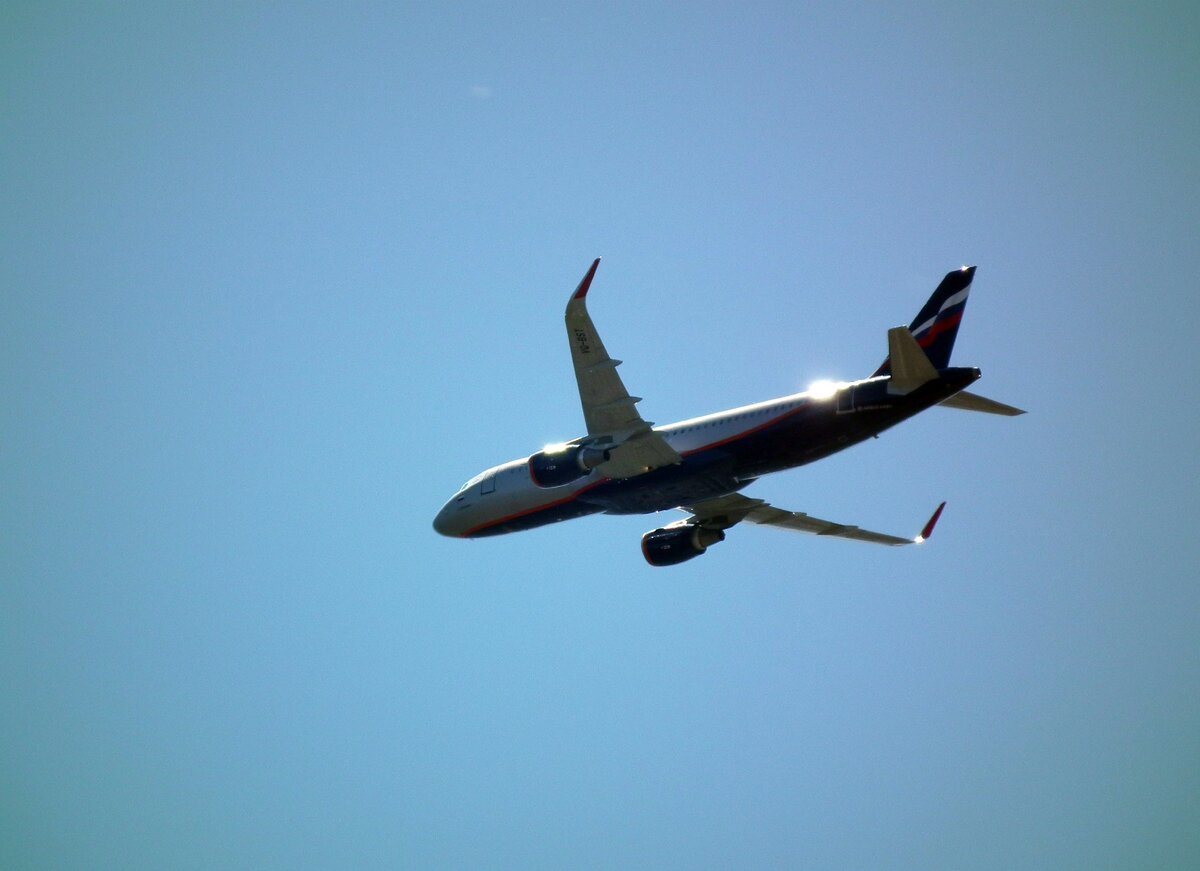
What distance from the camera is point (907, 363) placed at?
3756cm

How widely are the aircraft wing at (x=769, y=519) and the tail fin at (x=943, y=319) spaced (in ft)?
24.3

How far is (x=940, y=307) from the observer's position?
4066 centimetres

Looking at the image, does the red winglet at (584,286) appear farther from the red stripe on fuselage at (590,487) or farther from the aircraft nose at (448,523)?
the aircraft nose at (448,523)

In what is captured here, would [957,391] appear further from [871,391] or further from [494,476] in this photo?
[494,476]

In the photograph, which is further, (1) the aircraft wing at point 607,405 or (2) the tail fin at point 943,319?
(2) the tail fin at point 943,319

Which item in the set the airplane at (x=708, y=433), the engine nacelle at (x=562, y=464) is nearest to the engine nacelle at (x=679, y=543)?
the airplane at (x=708, y=433)

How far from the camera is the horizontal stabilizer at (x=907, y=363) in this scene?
122 ft

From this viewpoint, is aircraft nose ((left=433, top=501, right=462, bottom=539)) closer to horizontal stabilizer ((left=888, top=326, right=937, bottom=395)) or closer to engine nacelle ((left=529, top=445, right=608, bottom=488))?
engine nacelle ((left=529, top=445, right=608, bottom=488))

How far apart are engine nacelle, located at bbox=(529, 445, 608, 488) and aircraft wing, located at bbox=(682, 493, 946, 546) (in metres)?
6.12

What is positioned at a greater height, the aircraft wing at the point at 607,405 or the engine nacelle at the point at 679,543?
the aircraft wing at the point at 607,405

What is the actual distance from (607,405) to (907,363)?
28.6ft

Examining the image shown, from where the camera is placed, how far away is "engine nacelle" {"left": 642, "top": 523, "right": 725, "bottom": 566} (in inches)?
1880

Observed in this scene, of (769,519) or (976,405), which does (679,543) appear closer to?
(769,519)

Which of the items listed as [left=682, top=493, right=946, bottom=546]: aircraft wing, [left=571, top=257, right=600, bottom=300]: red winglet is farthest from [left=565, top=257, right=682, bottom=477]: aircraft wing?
[left=682, top=493, right=946, bottom=546]: aircraft wing
